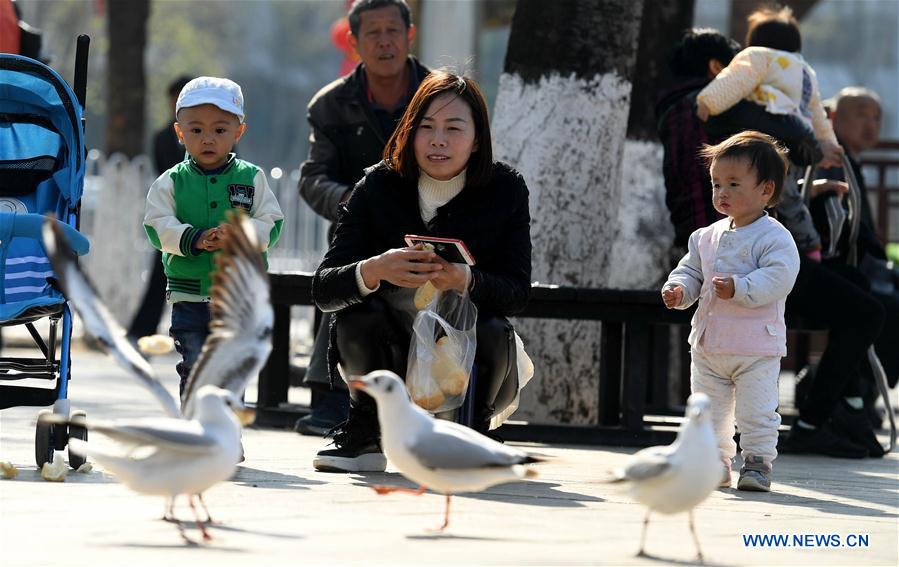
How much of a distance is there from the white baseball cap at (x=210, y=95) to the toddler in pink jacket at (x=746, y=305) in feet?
5.90

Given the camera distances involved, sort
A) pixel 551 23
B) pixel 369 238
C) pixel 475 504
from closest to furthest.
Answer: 1. pixel 475 504
2. pixel 369 238
3. pixel 551 23

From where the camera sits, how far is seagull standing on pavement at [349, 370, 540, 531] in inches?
175

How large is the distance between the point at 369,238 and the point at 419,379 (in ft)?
2.27

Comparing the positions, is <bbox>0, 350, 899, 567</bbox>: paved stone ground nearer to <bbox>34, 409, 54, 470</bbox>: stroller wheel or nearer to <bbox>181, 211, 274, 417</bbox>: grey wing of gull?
<bbox>34, 409, 54, 470</bbox>: stroller wheel

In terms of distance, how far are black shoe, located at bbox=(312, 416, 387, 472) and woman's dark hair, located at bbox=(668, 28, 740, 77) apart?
9.66 ft

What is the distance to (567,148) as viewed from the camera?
8.70m

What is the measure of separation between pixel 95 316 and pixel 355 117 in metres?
3.55

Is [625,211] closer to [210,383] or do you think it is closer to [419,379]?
[419,379]

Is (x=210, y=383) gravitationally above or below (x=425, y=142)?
below

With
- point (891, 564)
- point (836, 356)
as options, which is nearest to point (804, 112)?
point (836, 356)

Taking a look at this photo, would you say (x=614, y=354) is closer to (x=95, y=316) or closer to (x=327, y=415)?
(x=327, y=415)

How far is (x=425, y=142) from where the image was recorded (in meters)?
5.92

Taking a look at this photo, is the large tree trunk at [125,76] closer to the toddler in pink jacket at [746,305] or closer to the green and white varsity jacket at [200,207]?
the green and white varsity jacket at [200,207]

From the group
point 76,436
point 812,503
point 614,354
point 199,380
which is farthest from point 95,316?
point 614,354
